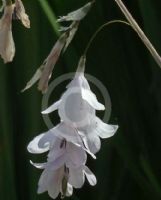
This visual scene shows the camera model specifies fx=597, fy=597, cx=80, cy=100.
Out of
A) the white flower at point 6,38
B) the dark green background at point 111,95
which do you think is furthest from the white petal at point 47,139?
the dark green background at point 111,95

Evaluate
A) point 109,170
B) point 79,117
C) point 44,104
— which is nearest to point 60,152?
point 79,117

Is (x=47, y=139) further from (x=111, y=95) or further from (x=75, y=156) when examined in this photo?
(x=111, y=95)

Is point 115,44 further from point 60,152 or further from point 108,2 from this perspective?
point 60,152

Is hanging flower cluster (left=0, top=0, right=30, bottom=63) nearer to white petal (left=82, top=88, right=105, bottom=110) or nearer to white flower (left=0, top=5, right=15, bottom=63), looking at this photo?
white flower (left=0, top=5, right=15, bottom=63)

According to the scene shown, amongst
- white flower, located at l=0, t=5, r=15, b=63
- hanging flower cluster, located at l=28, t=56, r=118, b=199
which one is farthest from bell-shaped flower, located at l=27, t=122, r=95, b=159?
white flower, located at l=0, t=5, r=15, b=63

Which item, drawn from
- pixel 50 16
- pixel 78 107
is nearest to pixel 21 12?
pixel 78 107

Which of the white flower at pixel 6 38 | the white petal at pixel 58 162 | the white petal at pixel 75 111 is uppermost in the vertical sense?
the white flower at pixel 6 38

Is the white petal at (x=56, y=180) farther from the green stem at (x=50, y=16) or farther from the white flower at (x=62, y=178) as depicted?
the green stem at (x=50, y=16)
